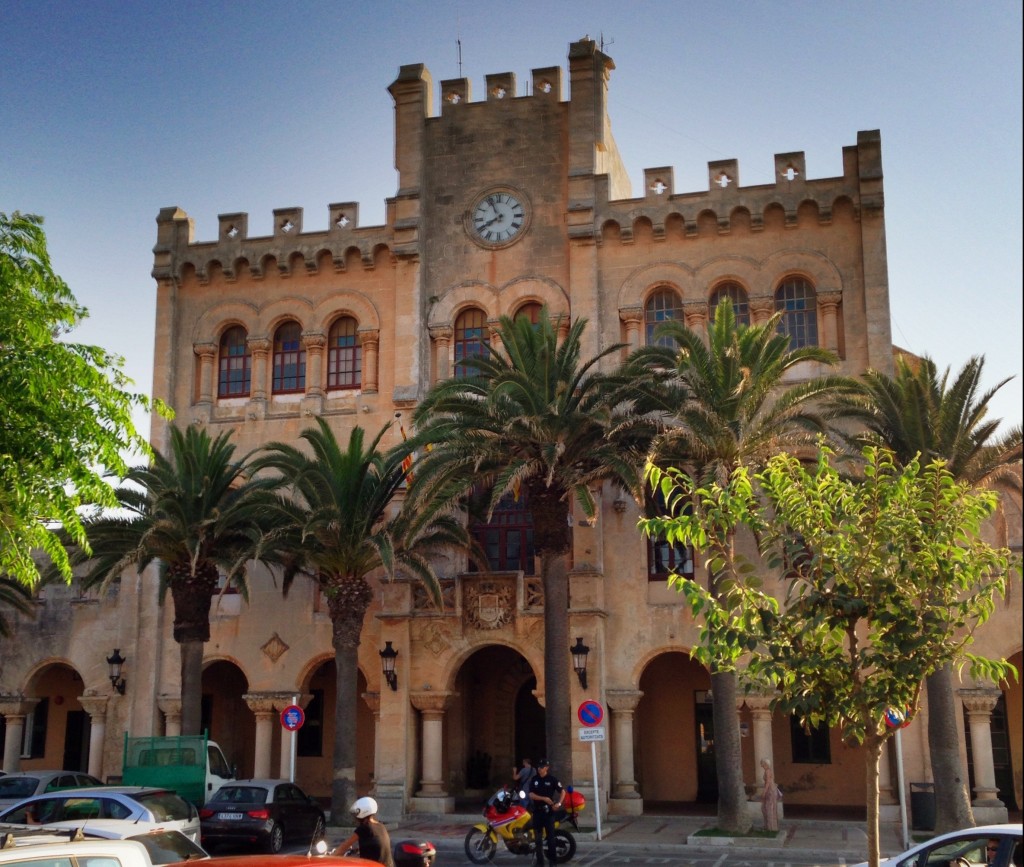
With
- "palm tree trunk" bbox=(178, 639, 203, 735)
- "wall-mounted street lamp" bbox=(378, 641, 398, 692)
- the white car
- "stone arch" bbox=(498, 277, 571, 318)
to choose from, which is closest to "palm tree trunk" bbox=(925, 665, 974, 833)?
"wall-mounted street lamp" bbox=(378, 641, 398, 692)

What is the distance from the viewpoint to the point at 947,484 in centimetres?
1187

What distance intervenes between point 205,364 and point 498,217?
8.77 m

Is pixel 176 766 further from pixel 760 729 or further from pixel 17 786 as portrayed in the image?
pixel 760 729

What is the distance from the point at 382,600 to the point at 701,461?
29.4ft

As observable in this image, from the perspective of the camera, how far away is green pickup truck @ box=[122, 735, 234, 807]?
2378 cm

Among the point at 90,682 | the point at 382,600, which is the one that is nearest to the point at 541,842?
the point at 382,600

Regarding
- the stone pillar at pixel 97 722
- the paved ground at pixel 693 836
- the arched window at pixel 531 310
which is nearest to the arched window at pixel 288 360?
the arched window at pixel 531 310

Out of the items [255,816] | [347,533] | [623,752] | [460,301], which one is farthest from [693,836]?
[460,301]

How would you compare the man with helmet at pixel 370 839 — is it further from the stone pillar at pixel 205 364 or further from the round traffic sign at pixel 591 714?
the stone pillar at pixel 205 364

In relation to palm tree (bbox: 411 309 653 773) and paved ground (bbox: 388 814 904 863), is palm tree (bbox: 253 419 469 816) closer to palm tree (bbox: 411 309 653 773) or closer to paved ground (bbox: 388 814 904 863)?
palm tree (bbox: 411 309 653 773)

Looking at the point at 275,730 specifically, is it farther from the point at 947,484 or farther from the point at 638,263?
the point at 947,484

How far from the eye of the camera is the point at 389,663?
89.1 ft

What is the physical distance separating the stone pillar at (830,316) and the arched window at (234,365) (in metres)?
14.6

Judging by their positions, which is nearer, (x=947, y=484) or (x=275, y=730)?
(x=947, y=484)
